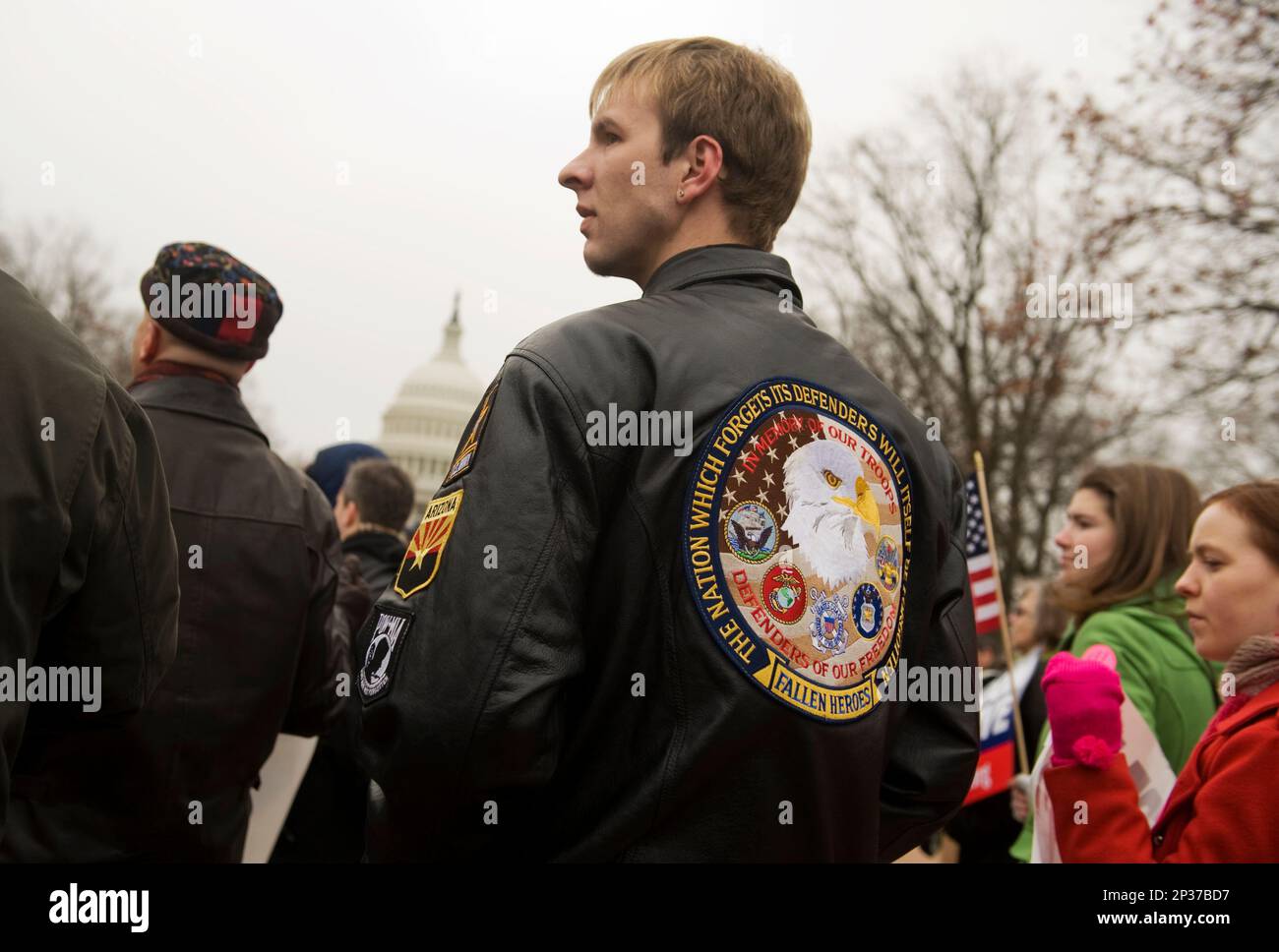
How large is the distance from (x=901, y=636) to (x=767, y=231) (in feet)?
2.66

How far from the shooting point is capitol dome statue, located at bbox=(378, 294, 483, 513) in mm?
52781

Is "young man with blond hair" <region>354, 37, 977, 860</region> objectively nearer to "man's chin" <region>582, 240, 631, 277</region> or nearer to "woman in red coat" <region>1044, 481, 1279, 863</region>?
"man's chin" <region>582, 240, 631, 277</region>

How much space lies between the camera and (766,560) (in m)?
2.28

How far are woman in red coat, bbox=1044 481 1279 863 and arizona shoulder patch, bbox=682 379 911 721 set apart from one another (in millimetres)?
1033

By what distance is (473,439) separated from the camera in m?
2.22

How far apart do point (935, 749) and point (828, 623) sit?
1.39 feet

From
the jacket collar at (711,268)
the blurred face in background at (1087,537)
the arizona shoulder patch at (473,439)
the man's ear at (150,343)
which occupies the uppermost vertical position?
the man's ear at (150,343)

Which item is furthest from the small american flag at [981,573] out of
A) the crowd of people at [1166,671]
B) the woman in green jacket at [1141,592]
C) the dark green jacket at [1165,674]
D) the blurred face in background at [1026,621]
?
the dark green jacket at [1165,674]

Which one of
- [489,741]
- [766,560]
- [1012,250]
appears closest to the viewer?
[489,741]

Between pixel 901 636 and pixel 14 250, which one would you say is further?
pixel 14 250

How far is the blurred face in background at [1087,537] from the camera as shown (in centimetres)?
444

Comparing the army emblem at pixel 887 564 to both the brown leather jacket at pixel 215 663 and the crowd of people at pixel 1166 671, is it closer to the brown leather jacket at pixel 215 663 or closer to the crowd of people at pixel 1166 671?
the crowd of people at pixel 1166 671
